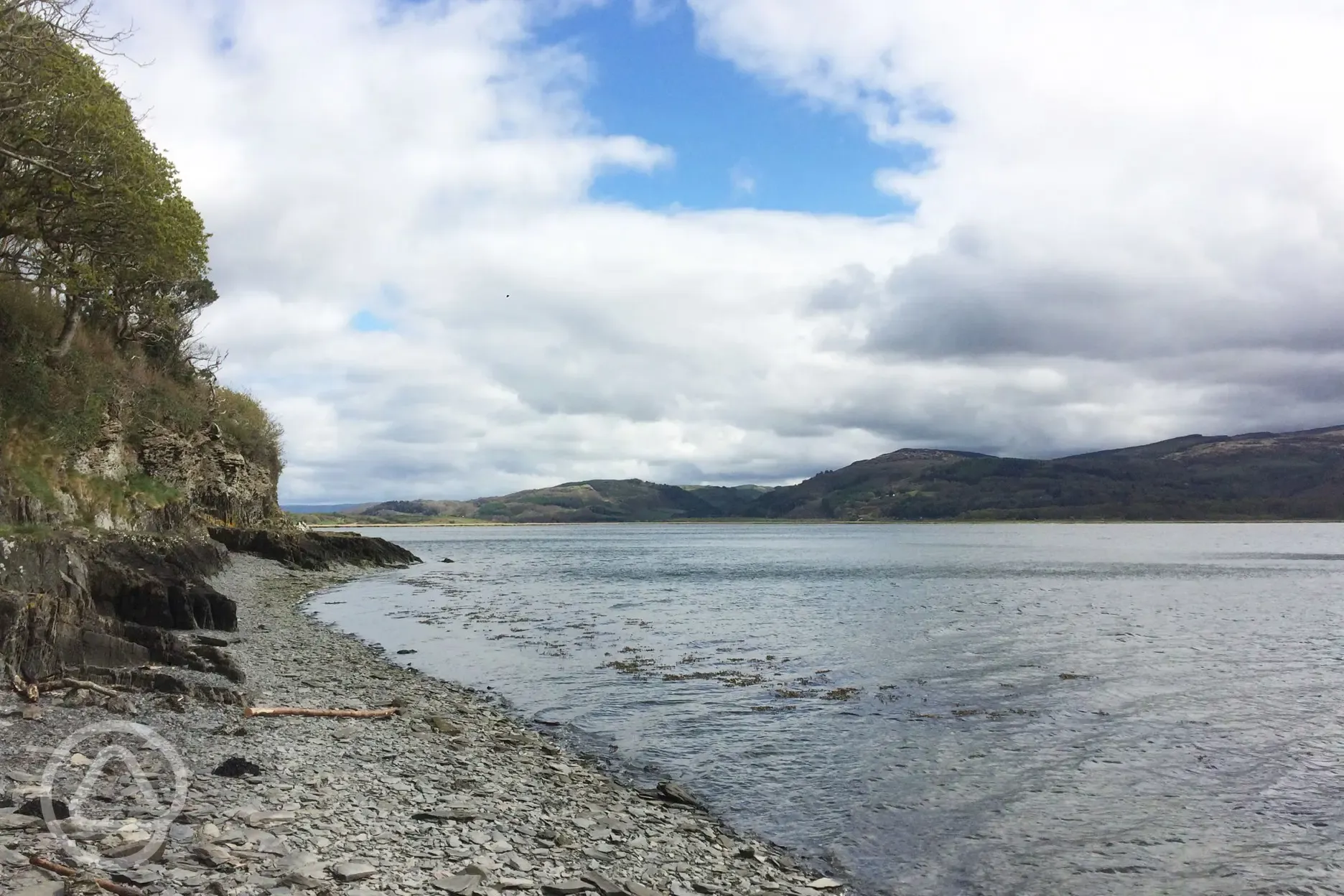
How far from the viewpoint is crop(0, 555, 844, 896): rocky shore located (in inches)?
356

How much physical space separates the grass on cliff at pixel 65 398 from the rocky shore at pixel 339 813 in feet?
64.0

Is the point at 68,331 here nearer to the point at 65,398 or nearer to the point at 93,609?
the point at 65,398

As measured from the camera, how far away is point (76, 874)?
26.1 feet

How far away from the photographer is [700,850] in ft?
40.9

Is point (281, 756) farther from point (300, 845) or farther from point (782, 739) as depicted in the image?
point (782, 739)

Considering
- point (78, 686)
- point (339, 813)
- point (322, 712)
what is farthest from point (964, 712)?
point (78, 686)

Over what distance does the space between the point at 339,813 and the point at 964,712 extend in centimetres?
1708

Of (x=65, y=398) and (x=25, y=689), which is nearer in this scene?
(x=25, y=689)

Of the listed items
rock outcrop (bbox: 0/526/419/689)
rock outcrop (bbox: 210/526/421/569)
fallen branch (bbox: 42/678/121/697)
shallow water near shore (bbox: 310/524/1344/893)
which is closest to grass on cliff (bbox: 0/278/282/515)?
rock outcrop (bbox: 0/526/419/689)

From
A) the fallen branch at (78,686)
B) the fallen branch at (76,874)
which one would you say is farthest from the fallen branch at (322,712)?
the fallen branch at (76,874)

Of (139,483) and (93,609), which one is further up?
(139,483)

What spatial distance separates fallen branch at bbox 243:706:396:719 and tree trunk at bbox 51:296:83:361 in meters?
27.8

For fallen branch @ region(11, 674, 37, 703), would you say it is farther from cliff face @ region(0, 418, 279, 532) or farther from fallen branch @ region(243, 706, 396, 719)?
cliff face @ region(0, 418, 279, 532)

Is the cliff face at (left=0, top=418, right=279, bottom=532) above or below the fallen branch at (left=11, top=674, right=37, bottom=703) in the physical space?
above
